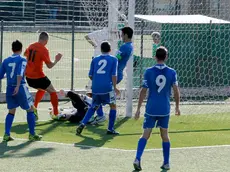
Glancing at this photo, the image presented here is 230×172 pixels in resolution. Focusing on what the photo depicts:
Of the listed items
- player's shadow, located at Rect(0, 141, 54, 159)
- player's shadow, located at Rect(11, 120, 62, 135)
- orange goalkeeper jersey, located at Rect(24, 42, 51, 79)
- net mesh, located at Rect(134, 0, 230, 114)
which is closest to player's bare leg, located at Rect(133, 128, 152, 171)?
player's shadow, located at Rect(0, 141, 54, 159)

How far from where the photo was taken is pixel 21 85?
12.3 metres

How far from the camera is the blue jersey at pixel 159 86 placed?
33.5ft

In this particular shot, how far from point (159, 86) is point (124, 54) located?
4.31 meters

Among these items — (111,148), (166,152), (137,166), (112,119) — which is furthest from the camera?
(112,119)

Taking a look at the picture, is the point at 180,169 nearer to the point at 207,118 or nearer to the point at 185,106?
the point at 207,118

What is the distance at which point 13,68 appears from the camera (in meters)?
12.2

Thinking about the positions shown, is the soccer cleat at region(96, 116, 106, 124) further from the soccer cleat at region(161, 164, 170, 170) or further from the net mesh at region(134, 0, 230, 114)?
the soccer cleat at region(161, 164, 170, 170)

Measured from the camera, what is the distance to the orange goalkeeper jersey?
14.6m

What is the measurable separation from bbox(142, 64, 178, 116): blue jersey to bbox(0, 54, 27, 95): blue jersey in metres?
2.78

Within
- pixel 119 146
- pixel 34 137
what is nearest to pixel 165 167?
pixel 119 146

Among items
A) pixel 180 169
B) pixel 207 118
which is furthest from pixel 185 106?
pixel 180 169

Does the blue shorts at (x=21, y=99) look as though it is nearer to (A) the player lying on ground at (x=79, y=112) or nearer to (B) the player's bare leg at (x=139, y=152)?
(A) the player lying on ground at (x=79, y=112)

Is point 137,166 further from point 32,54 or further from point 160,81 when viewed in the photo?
point 32,54

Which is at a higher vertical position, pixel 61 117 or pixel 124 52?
pixel 124 52
